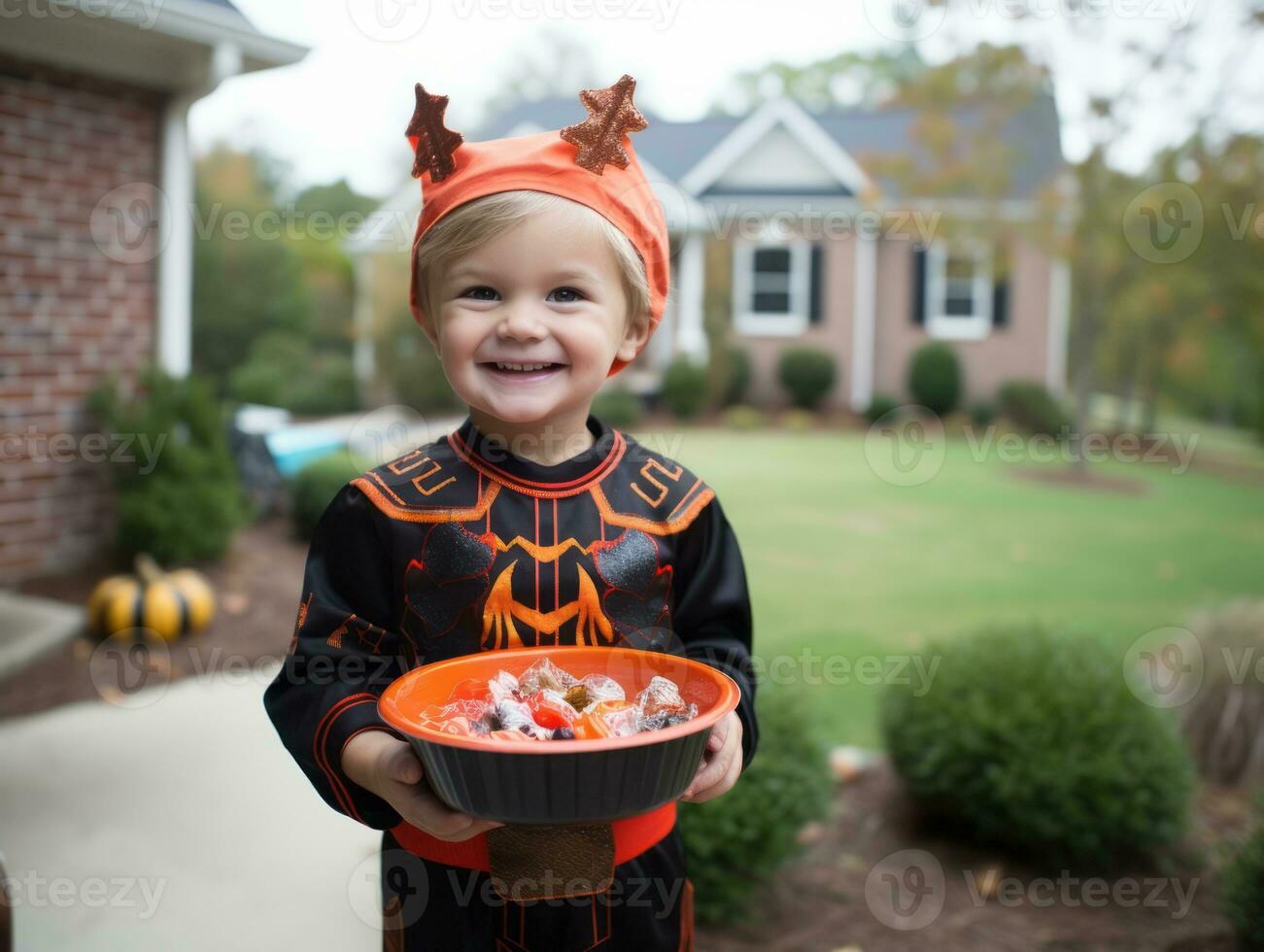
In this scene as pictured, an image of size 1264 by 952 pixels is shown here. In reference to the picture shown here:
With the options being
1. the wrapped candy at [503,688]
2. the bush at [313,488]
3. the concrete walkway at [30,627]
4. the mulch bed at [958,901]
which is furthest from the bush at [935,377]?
the wrapped candy at [503,688]

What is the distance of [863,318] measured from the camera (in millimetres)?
16672

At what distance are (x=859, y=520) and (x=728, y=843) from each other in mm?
6616

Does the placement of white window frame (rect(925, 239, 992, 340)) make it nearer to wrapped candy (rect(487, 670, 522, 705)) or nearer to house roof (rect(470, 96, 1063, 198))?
house roof (rect(470, 96, 1063, 198))

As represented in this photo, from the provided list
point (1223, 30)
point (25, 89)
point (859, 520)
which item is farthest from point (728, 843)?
point (1223, 30)

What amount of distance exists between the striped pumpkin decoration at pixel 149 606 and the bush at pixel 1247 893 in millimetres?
4395

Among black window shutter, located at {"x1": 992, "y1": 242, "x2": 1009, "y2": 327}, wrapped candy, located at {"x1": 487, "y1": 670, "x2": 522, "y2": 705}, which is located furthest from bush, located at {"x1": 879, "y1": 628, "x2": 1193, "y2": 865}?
black window shutter, located at {"x1": 992, "y1": 242, "x2": 1009, "y2": 327}

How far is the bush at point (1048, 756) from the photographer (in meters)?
3.12

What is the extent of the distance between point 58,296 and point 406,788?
4.91 metres

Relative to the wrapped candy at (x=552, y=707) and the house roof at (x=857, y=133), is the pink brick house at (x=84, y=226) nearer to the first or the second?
the wrapped candy at (x=552, y=707)

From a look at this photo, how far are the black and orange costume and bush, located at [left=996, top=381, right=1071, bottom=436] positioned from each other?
14.5 metres

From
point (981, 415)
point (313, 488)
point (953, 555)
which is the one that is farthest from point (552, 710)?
point (981, 415)

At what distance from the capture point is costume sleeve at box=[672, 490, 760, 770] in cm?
154

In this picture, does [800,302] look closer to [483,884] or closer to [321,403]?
[321,403]

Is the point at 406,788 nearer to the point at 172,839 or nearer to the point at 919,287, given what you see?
the point at 172,839
